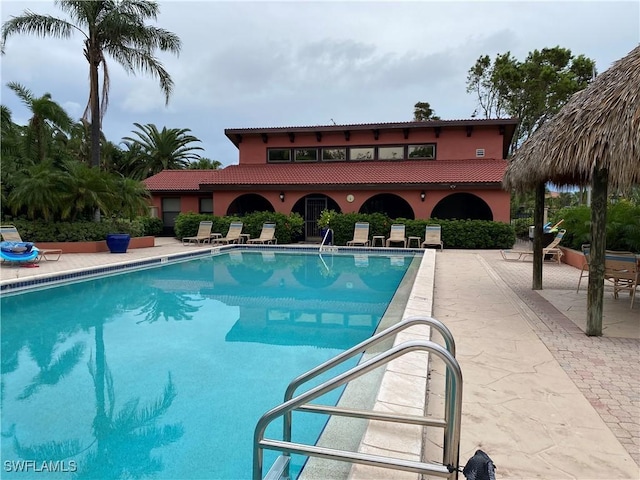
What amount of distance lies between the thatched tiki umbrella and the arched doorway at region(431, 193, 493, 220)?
1659cm

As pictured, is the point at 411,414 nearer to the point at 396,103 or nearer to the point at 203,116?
the point at 203,116

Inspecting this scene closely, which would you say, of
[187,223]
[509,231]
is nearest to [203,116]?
[187,223]

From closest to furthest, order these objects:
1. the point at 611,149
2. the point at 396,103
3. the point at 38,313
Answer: the point at 611,149
the point at 38,313
the point at 396,103

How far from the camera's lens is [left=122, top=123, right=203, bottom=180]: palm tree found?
115 ft

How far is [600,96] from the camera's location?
5457 millimetres

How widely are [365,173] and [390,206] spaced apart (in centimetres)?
438

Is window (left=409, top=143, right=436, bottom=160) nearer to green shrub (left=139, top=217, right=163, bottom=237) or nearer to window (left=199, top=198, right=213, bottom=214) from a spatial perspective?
window (left=199, top=198, right=213, bottom=214)

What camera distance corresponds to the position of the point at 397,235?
18.0 metres

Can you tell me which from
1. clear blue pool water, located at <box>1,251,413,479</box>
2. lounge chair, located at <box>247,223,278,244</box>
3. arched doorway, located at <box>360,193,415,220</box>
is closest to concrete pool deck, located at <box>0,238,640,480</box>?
clear blue pool water, located at <box>1,251,413,479</box>

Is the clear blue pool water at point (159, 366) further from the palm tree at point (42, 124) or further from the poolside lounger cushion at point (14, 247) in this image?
the palm tree at point (42, 124)

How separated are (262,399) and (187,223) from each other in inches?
702

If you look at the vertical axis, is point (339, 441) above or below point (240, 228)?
below

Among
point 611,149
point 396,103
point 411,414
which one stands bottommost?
point 411,414

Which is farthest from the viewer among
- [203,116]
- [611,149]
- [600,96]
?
[203,116]
